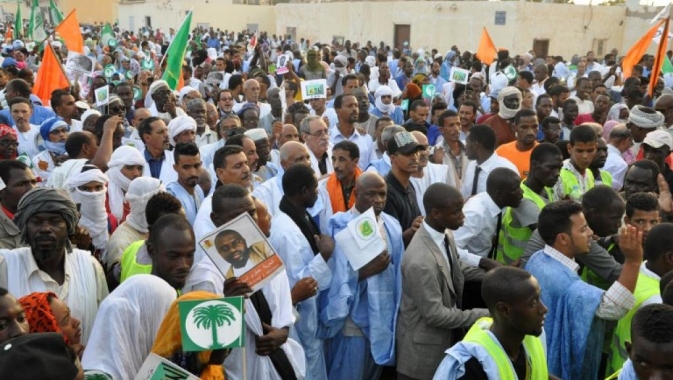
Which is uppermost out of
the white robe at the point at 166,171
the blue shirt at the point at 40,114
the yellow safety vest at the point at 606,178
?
the blue shirt at the point at 40,114

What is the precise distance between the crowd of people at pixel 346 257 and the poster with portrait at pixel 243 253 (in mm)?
15

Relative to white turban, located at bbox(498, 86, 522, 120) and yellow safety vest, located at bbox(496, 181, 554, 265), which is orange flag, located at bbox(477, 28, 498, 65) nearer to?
white turban, located at bbox(498, 86, 522, 120)

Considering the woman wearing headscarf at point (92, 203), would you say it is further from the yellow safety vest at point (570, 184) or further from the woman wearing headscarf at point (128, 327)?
the yellow safety vest at point (570, 184)

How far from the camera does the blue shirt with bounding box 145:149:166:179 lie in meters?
6.36

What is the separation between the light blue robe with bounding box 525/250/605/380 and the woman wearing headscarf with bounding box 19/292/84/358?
98.0 inches

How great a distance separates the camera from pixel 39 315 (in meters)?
2.90

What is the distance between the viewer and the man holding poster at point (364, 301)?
4551 millimetres

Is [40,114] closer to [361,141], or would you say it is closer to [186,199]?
[361,141]

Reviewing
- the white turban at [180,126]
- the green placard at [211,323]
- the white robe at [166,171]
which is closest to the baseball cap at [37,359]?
the green placard at [211,323]

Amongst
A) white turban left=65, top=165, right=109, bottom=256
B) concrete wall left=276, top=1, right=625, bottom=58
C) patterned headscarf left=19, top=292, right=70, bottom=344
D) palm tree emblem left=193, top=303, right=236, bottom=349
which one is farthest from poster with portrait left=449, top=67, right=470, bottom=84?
concrete wall left=276, top=1, right=625, bottom=58

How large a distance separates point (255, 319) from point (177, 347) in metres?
0.76

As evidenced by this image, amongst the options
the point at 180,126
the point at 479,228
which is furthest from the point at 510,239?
the point at 180,126

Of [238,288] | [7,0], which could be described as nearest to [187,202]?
Answer: [238,288]

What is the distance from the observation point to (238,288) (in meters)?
3.22
